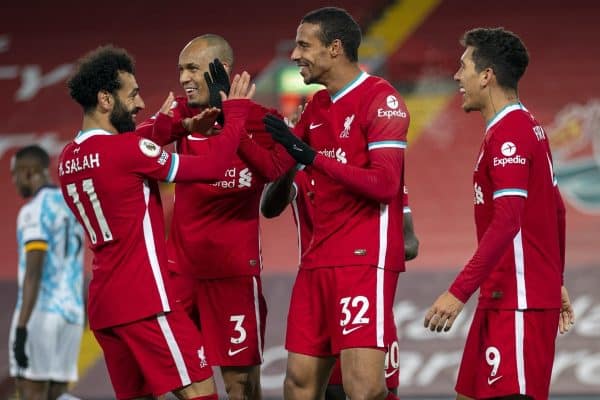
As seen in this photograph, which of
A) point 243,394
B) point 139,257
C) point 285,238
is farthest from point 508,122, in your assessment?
point 285,238

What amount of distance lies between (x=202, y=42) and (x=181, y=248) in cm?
111

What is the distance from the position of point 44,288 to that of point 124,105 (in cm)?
333

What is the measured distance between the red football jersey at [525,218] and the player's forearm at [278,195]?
1032 mm

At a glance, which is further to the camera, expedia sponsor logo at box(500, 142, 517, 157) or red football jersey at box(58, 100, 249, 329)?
red football jersey at box(58, 100, 249, 329)

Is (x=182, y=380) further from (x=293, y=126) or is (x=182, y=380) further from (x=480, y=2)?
(x=480, y=2)

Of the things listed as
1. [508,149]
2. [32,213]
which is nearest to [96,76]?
[508,149]

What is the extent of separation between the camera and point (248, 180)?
20.3ft

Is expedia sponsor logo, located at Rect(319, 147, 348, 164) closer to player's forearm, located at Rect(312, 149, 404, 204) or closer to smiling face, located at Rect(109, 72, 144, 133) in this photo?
player's forearm, located at Rect(312, 149, 404, 204)

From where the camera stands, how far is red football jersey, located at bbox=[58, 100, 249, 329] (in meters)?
5.22

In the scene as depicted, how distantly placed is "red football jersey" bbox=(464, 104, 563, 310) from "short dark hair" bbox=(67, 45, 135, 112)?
67.9 inches

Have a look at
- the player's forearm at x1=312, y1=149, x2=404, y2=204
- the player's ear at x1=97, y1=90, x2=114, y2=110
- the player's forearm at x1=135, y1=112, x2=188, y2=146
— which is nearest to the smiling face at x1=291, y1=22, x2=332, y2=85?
the player's forearm at x1=312, y1=149, x2=404, y2=204

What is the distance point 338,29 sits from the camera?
5.56m

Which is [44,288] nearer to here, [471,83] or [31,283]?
[31,283]

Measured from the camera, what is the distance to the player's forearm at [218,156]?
5.34 metres
